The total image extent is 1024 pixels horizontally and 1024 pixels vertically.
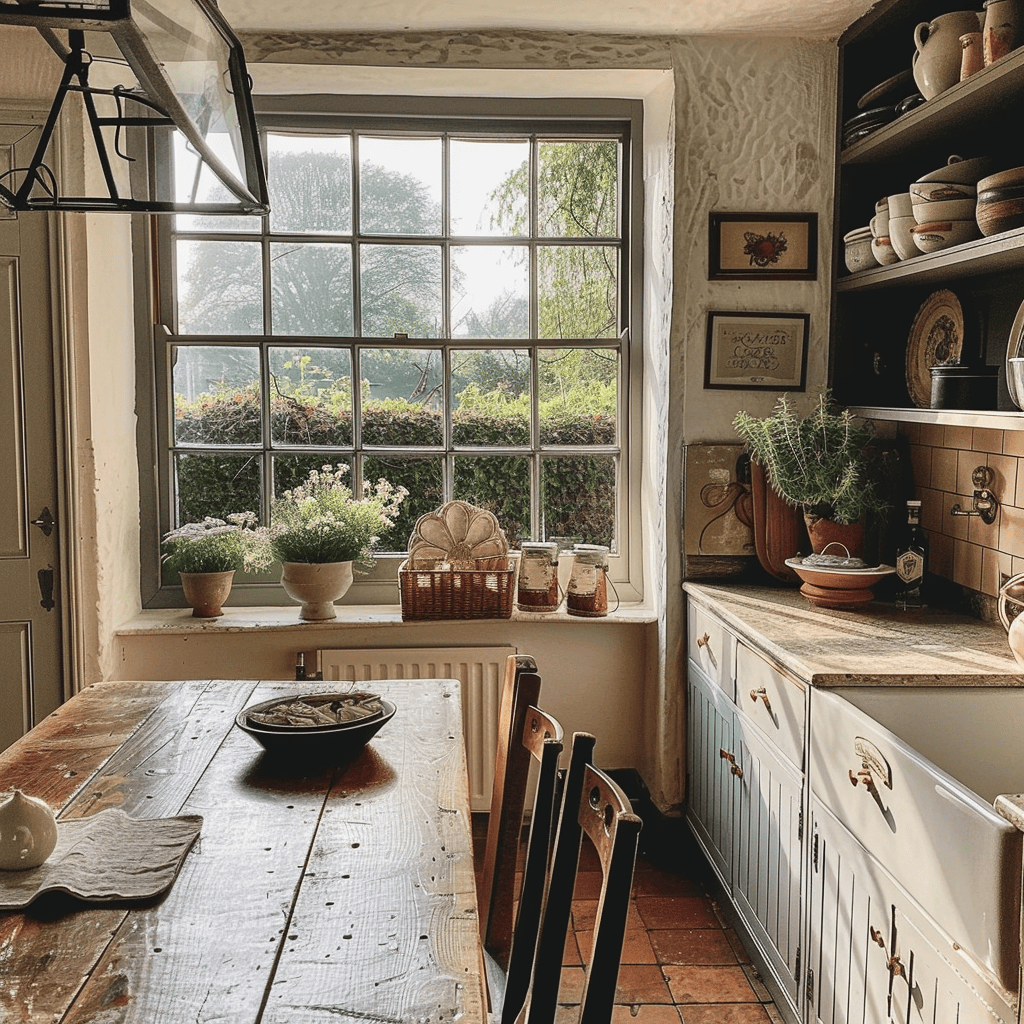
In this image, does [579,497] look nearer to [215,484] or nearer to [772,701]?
[215,484]

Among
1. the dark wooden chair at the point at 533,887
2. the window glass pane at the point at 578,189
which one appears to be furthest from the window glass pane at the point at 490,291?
the dark wooden chair at the point at 533,887

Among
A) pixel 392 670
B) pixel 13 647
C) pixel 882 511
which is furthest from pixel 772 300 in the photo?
pixel 13 647

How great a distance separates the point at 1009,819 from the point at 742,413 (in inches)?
78.6

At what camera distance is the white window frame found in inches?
144

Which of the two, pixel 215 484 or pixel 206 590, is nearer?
pixel 206 590

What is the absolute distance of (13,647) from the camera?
3.38 m

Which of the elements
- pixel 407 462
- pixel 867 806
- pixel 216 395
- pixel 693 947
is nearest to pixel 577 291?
pixel 407 462

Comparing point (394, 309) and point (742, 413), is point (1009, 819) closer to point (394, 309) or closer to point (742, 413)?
point (742, 413)

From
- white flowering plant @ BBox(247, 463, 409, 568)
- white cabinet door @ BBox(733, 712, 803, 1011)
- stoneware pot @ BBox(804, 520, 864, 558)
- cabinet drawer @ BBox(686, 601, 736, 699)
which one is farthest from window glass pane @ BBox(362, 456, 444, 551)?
white cabinet door @ BBox(733, 712, 803, 1011)

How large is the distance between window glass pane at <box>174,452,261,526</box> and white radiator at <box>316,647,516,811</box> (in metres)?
0.66

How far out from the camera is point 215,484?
12.4 ft

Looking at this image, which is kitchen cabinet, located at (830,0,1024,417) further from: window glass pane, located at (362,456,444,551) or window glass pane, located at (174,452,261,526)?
window glass pane, located at (174,452,261,526)

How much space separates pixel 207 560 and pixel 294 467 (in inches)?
18.7

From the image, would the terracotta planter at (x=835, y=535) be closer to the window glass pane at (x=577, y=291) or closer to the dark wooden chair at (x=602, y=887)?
the window glass pane at (x=577, y=291)
